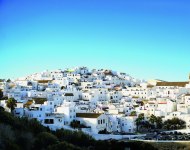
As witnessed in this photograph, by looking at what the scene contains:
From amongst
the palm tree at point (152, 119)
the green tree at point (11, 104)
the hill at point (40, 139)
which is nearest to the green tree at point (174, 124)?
the palm tree at point (152, 119)

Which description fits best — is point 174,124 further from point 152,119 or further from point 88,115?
point 88,115

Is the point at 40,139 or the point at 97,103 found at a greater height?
the point at 97,103

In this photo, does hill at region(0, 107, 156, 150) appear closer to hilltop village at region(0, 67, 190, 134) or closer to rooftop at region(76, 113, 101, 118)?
hilltop village at region(0, 67, 190, 134)

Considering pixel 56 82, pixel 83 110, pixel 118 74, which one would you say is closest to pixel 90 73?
pixel 118 74

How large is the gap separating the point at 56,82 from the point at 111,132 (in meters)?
16.0

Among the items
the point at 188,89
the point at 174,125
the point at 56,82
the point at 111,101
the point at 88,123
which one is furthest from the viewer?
the point at 56,82

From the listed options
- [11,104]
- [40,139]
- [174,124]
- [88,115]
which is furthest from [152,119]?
[40,139]

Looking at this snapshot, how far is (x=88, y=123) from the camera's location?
26.2 meters

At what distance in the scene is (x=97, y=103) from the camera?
34312 millimetres

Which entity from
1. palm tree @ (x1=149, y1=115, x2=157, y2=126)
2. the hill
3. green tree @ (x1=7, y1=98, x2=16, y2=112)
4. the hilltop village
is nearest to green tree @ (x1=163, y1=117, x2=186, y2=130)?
the hilltop village

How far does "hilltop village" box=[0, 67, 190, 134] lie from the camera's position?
2612 cm

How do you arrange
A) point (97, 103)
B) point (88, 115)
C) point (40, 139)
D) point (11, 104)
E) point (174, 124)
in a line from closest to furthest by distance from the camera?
point (40, 139), point (11, 104), point (88, 115), point (174, 124), point (97, 103)

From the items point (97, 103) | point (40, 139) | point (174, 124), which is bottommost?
point (40, 139)

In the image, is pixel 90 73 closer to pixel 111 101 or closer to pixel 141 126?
pixel 111 101
